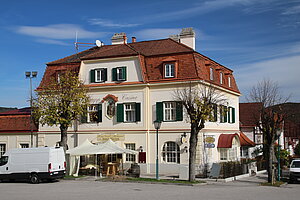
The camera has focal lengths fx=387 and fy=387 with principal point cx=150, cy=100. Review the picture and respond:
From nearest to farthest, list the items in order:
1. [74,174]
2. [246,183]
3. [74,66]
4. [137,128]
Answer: [246,183]
[74,174]
[137,128]
[74,66]

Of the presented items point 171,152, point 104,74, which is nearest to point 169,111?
point 171,152

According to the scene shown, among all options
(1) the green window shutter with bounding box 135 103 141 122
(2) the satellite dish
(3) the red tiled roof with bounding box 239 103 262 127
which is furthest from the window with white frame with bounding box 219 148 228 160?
(2) the satellite dish

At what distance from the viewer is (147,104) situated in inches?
1212

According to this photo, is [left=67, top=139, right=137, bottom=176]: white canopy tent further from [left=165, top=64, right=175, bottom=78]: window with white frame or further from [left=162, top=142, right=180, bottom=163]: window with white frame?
[left=165, top=64, right=175, bottom=78]: window with white frame

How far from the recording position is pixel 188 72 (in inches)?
1178

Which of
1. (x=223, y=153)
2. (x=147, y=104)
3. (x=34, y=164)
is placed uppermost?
(x=147, y=104)

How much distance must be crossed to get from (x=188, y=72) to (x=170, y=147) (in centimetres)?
601

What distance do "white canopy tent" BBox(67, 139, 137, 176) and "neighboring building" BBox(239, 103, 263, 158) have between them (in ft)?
50.1

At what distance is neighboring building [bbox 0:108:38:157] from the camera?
35375mm

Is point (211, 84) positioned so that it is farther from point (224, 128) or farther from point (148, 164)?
point (148, 164)

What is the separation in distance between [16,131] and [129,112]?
11.6 meters

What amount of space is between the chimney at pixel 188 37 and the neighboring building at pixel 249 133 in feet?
32.4

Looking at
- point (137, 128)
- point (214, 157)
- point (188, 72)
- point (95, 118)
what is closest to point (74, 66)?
point (95, 118)

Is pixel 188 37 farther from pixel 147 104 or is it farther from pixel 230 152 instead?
pixel 230 152
